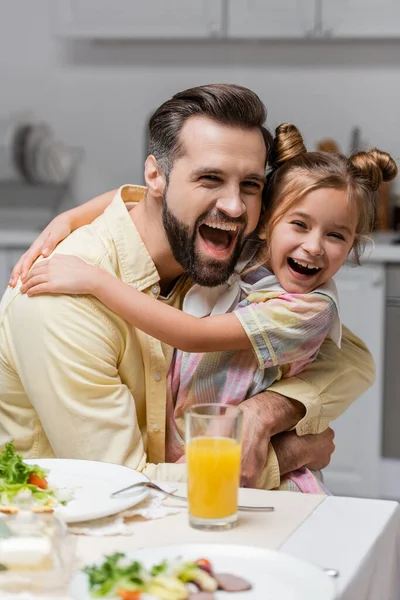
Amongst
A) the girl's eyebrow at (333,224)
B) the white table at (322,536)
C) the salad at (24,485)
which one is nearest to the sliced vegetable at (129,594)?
the white table at (322,536)

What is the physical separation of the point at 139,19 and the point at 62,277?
99.1 inches

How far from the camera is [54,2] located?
3918 mm

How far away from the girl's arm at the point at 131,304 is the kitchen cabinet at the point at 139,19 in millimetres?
2405

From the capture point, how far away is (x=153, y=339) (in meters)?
1.69

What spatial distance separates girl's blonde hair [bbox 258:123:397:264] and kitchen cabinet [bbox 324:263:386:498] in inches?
64.1

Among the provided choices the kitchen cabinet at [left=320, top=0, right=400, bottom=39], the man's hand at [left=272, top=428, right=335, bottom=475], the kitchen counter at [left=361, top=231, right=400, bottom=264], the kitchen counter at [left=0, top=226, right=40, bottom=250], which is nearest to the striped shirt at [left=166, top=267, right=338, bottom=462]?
the man's hand at [left=272, top=428, right=335, bottom=475]

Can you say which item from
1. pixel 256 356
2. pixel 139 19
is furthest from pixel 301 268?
pixel 139 19

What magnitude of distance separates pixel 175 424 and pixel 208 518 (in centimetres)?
56

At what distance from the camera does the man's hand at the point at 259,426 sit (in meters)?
1.62

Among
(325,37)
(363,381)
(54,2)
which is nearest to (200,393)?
(363,381)

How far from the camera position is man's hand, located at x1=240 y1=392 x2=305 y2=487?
5.31ft

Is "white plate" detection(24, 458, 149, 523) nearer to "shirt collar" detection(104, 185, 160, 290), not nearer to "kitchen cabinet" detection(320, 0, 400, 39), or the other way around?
"shirt collar" detection(104, 185, 160, 290)

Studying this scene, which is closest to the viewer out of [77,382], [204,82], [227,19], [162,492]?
[162,492]

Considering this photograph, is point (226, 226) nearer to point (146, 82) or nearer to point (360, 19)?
point (360, 19)
